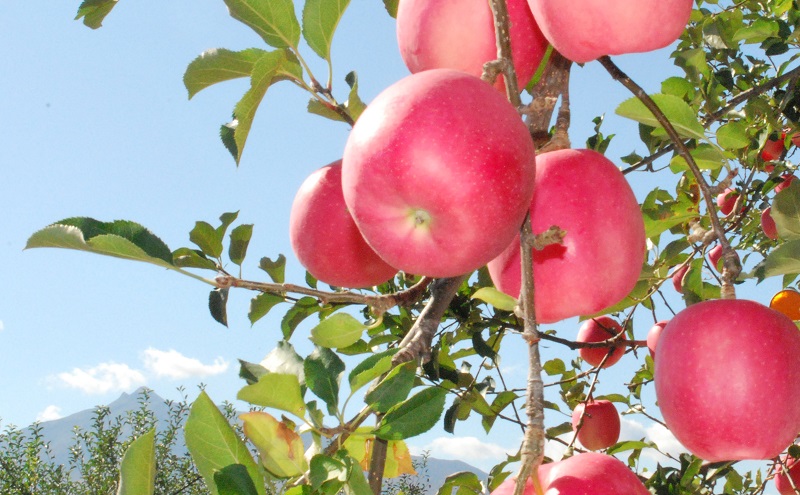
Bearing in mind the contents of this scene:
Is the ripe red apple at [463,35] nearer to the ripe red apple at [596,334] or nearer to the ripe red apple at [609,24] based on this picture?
the ripe red apple at [609,24]

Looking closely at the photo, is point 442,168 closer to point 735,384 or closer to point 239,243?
point 735,384

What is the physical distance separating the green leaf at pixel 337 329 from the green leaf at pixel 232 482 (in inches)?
11.6

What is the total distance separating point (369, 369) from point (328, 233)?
36 centimetres

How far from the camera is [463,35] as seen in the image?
791 mm

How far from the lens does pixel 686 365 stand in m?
0.75

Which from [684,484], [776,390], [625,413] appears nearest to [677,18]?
[776,390]

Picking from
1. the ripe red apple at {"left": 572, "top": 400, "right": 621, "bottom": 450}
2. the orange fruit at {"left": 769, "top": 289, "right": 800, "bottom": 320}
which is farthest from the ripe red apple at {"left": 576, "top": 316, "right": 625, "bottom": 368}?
the orange fruit at {"left": 769, "top": 289, "right": 800, "bottom": 320}

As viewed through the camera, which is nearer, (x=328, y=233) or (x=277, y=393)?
(x=277, y=393)

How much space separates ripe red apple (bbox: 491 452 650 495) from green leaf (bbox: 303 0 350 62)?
0.59 m

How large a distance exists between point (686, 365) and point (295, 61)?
2.00 ft

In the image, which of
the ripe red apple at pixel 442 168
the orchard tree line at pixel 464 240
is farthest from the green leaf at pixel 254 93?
the ripe red apple at pixel 442 168

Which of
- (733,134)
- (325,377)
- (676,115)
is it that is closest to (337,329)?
(325,377)

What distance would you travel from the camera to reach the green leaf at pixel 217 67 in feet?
2.81

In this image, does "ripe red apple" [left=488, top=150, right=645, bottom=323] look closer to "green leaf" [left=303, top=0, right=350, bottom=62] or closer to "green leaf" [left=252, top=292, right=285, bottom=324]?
"green leaf" [left=303, top=0, right=350, bottom=62]
